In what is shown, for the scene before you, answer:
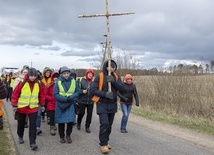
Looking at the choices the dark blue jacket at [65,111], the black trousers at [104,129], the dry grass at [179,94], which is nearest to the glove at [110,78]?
the black trousers at [104,129]

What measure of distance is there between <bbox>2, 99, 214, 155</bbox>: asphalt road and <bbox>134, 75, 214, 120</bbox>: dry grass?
20.3 feet

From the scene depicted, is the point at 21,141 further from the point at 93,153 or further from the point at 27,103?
the point at 93,153

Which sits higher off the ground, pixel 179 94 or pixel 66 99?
pixel 66 99

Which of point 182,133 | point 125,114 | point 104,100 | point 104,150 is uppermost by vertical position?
point 104,100

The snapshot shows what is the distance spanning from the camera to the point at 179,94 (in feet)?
57.1

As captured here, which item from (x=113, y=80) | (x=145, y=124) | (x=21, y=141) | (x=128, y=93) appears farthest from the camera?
(x=145, y=124)

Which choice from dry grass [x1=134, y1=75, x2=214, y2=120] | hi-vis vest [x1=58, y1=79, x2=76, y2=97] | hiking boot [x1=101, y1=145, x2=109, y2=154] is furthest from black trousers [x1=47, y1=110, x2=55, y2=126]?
dry grass [x1=134, y1=75, x2=214, y2=120]

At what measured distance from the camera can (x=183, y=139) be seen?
8.60m

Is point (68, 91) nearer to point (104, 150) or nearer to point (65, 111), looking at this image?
point (65, 111)

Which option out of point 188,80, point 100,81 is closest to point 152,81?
point 188,80

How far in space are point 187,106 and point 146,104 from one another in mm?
3275

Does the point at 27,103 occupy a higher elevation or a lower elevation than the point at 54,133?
higher

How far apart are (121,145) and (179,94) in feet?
34.6

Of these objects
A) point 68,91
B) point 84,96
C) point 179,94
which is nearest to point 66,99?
point 68,91
